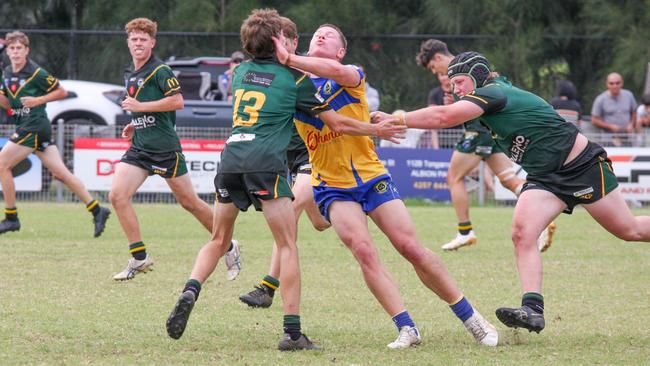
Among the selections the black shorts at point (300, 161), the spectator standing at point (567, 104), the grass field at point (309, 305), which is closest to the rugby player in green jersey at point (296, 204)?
the black shorts at point (300, 161)

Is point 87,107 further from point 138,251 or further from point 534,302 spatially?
point 534,302

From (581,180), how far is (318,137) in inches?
64.0

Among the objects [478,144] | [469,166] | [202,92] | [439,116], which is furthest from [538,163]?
[202,92]

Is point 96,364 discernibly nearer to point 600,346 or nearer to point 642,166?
point 600,346

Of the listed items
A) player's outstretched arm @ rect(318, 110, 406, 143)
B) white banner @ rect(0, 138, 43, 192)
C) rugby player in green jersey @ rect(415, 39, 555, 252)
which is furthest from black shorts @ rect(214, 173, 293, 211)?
white banner @ rect(0, 138, 43, 192)

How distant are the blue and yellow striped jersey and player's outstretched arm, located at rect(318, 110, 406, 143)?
19 centimetres

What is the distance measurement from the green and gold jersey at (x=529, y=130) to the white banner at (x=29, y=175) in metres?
12.2

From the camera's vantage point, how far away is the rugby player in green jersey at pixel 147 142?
9.80 meters

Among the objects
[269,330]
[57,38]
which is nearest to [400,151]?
[57,38]

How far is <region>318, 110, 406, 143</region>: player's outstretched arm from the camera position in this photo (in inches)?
263

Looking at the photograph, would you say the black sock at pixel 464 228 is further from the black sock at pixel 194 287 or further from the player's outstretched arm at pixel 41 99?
the black sock at pixel 194 287

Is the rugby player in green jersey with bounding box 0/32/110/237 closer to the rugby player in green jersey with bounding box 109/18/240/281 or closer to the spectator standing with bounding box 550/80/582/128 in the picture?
the rugby player in green jersey with bounding box 109/18/240/281

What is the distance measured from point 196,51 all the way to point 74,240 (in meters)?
11.0

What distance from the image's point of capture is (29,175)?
1819 centimetres
